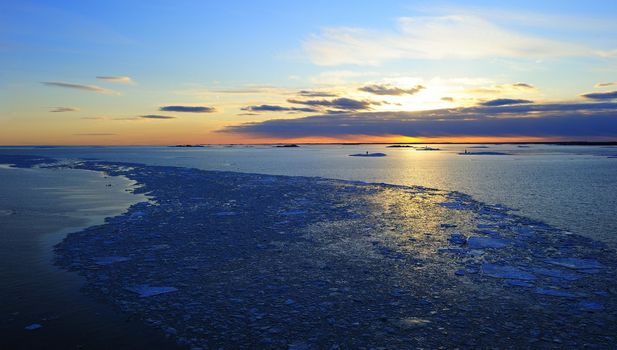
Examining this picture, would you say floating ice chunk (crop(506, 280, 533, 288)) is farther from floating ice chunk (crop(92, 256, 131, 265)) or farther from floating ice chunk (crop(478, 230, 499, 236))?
floating ice chunk (crop(92, 256, 131, 265))

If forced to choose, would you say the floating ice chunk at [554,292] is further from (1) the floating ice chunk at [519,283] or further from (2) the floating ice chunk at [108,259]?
(2) the floating ice chunk at [108,259]

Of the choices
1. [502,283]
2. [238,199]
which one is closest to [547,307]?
[502,283]

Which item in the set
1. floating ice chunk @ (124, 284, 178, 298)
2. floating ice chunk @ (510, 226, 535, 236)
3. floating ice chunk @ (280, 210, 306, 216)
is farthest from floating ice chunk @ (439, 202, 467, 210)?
floating ice chunk @ (124, 284, 178, 298)

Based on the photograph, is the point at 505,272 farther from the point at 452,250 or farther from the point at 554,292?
the point at 452,250

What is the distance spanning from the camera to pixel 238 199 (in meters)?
18.4

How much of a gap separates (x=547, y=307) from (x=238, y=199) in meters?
13.6

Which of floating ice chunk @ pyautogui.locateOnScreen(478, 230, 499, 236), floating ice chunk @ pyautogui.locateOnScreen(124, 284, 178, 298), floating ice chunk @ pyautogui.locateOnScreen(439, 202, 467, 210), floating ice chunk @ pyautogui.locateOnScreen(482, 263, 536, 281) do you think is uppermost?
floating ice chunk @ pyautogui.locateOnScreen(439, 202, 467, 210)

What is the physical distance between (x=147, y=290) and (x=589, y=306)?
260 inches

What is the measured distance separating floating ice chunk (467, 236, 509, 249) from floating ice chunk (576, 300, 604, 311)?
344cm

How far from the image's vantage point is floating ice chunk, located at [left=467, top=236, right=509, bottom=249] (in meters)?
10.1

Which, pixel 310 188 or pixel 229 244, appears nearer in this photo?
pixel 229 244

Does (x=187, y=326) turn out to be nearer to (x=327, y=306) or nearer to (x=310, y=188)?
(x=327, y=306)

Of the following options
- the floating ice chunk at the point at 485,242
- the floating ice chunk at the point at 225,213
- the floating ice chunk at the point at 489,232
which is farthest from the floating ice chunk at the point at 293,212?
the floating ice chunk at the point at 485,242

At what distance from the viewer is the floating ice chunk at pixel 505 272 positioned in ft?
25.7
